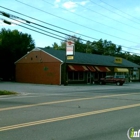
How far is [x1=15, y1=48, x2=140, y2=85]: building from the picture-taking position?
38.2m

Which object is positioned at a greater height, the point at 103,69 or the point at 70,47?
the point at 70,47

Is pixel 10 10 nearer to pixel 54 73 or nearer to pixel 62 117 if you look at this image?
pixel 62 117

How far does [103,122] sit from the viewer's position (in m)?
8.47

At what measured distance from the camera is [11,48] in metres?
49.9

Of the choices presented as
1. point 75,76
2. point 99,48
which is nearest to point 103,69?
point 75,76

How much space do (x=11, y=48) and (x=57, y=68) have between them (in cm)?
1558

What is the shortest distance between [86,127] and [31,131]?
1.65m

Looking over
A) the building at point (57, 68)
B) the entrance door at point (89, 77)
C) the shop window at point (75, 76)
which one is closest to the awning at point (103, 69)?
the building at point (57, 68)

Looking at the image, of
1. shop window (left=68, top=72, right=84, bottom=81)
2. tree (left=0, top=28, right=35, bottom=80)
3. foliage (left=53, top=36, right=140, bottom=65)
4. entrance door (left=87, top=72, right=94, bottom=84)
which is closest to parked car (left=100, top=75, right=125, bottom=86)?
entrance door (left=87, top=72, right=94, bottom=84)

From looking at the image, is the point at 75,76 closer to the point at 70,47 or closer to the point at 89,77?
the point at 89,77

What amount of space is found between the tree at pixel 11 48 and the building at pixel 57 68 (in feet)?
11.2

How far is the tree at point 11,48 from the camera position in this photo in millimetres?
47938

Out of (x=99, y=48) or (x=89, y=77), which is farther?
(x=99, y=48)

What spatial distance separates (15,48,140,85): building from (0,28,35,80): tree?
11.2 feet
